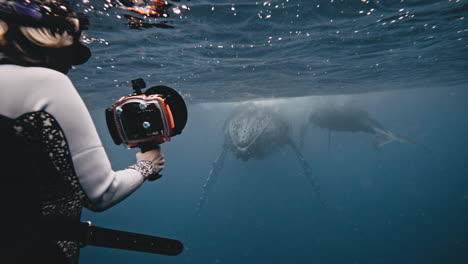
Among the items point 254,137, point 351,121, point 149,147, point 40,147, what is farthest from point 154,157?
point 351,121

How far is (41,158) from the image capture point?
127cm

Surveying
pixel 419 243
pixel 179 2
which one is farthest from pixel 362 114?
pixel 179 2

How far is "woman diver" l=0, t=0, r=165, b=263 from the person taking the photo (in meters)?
1.19

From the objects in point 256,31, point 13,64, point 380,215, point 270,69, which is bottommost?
point 380,215

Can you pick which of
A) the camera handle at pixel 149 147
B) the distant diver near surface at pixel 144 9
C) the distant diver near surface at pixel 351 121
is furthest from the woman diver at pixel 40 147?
the distant diver near surface at pixel 351 121

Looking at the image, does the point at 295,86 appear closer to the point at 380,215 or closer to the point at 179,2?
the point at 179,2

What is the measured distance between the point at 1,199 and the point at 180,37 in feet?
27.8

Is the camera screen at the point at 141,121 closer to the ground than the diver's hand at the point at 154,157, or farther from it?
farther from it

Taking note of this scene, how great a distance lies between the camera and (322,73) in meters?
15.7

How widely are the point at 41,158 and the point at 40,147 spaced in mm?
64

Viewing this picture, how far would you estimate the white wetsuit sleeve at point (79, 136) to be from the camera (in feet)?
4.00

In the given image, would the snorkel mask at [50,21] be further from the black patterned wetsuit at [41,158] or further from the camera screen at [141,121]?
the camera screen at [141,121]

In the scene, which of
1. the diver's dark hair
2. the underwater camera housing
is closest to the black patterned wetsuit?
the diver's dark hair

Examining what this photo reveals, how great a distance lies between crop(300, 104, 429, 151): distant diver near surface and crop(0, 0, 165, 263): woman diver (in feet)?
67.1
